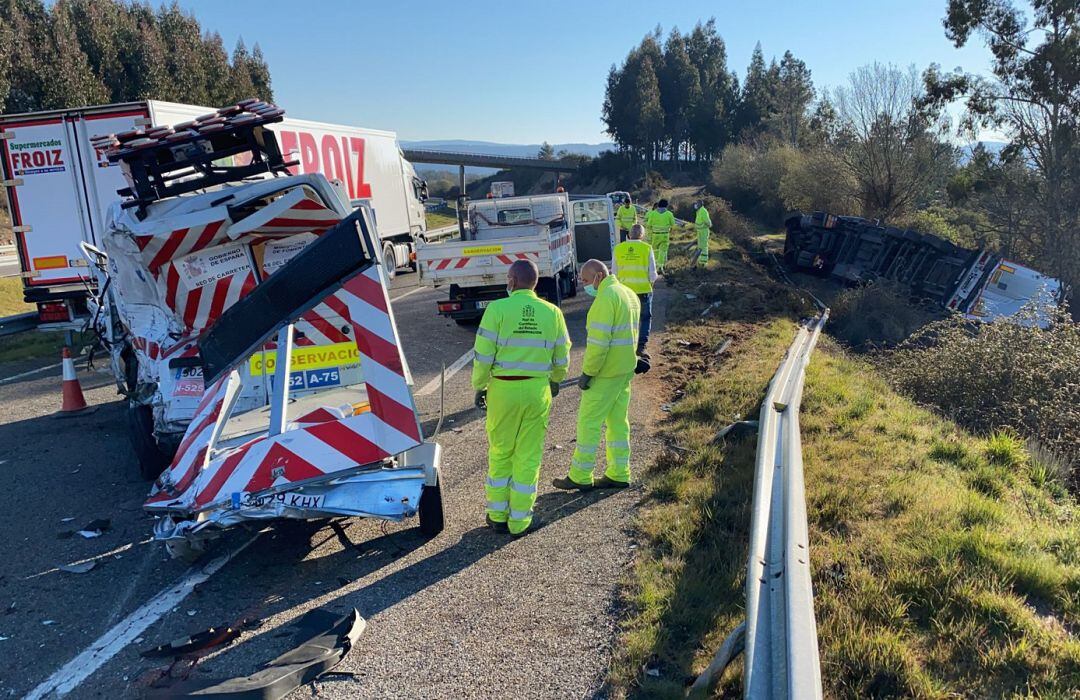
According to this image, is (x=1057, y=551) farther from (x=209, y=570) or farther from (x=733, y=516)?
(x=209, y=570)

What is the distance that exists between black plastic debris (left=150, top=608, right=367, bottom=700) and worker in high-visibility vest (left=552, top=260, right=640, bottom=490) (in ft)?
6.90

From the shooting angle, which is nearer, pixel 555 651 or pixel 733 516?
pixel 555 651

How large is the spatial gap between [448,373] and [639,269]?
274 centimetres

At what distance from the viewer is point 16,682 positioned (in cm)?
310

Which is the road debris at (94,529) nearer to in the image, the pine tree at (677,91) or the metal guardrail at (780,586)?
the metal guardrail at (780,586)

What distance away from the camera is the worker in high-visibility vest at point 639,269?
8680mm

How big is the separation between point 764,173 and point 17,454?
40.4m

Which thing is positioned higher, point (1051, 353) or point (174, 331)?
point (174, 331)

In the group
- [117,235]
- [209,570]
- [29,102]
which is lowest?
[209,570]

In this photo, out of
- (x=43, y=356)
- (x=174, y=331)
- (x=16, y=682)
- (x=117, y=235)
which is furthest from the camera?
(x=43, y=356)

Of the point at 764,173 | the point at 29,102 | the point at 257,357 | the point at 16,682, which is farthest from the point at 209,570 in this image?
the point at 764,173

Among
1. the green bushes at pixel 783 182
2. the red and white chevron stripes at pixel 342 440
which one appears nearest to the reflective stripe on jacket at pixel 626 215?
the red and white chevron stripes at pixel 342 440

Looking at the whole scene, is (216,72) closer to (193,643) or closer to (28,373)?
(28,373)

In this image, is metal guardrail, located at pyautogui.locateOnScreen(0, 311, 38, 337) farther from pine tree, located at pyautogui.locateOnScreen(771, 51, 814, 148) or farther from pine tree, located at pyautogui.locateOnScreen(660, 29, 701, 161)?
pine tree, located at pyautogui.locateOnScreen(660, 29, 701, 161)
